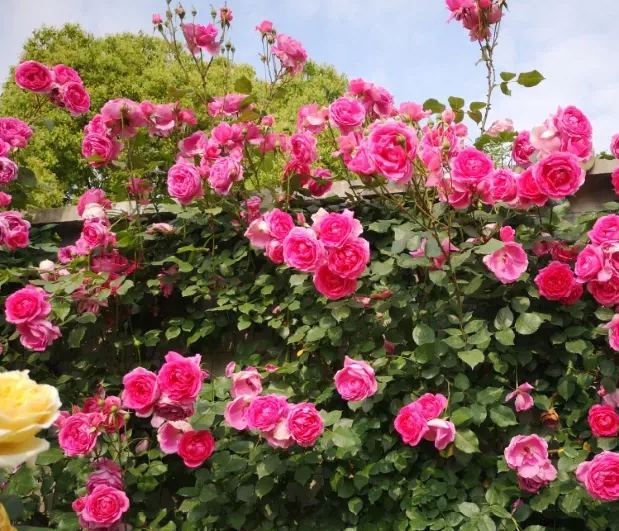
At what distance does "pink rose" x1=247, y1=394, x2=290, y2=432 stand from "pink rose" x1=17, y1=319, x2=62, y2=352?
3.20 ft

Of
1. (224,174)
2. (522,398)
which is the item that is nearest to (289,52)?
(224,174)

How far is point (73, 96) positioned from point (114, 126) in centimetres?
44

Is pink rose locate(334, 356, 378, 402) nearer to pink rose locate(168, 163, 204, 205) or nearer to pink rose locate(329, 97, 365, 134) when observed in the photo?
pink rose locate(329, 97, 365, 134)

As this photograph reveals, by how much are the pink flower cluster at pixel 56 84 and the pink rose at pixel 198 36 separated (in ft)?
1.62

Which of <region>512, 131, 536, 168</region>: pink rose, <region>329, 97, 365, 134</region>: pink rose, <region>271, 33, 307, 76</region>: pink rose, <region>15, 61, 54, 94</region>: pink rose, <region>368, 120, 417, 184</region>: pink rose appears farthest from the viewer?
<region>15, 61, 54, 94</region>: pink rose

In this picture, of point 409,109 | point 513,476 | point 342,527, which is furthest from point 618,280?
point 342,527

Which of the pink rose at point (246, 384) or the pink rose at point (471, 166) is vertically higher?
the pink rose at point (471, 166)

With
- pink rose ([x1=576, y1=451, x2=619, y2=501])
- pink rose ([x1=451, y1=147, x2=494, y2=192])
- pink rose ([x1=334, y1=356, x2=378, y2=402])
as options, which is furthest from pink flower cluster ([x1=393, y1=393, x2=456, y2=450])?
pink rose ([x1=451, y1=147, x2=494, y2=192])

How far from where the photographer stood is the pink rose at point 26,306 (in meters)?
2.51

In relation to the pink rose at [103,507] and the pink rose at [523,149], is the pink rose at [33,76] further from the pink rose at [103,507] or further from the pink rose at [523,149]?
the pink rose at [523,149]

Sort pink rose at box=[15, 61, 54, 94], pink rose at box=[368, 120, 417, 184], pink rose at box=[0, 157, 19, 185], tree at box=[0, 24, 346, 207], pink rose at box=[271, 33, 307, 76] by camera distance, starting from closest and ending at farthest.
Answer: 1. pink rose at box=[368, 120, 417, 184]
2. pink rose at box=[271, 33, 307, 76]
3. pink rose at box=[15, 61, 54, 94]
4. pink rose at box=[0, 157, 19, 185]
5. tree at box=[0, 24, 346, 207]

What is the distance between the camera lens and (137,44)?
11008mm

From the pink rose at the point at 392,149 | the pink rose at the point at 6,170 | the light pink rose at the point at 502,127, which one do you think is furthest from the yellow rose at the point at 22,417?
the pink rose at the point at 6,170

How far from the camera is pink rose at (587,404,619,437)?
2.01 meters
